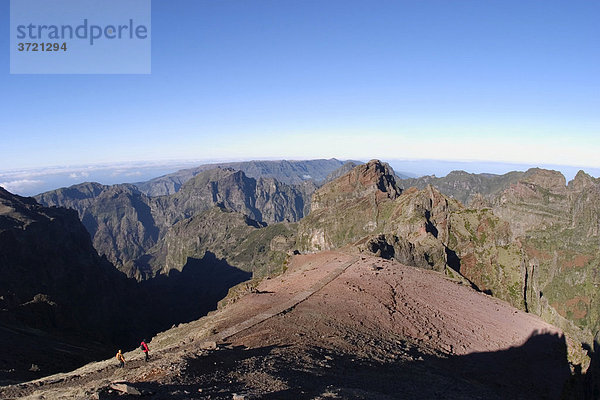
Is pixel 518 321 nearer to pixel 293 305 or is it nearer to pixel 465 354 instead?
pixel 465 354

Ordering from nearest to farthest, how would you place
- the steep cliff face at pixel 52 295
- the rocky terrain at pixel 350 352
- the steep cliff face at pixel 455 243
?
1. the rocky terrain at pixel 350 352
2. the steep cliff face at pixel 52 295
3. the steep cliff face at pixel 455 243

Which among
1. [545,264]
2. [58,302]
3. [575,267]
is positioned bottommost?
[545,264]

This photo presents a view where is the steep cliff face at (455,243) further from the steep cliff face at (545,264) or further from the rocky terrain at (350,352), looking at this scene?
the rocky terrain at (350,352)

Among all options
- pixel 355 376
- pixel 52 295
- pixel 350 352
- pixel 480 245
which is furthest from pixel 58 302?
pixel 480 245

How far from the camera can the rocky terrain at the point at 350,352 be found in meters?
17.9

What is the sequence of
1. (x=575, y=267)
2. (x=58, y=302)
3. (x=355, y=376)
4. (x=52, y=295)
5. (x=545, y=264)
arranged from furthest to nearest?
(x=545, y=264) < (x=575, y=267) < (x=52, y=295) < (x=58, y=302) < (x=355, y=376)

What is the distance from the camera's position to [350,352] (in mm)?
24375

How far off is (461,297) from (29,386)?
39.2m

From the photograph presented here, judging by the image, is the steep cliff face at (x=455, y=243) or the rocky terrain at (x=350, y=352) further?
the steep cliff face at (x=455, y=243)

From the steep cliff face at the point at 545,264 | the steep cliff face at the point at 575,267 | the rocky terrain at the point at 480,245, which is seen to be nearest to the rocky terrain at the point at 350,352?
the rocky terrain at the point at 480,245

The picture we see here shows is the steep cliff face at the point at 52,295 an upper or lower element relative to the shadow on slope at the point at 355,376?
lower

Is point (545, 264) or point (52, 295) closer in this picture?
point (52, 295)

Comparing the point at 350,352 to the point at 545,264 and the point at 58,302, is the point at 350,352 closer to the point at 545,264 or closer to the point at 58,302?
the point at 58,302

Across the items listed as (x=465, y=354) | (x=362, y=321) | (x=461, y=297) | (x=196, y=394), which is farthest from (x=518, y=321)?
(x=196, y=394)
